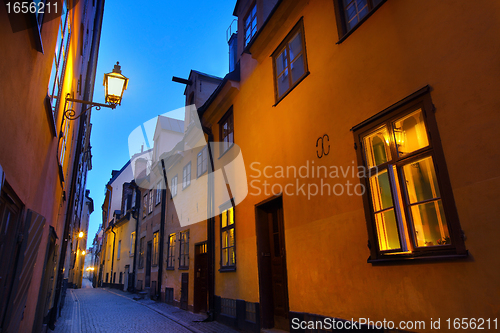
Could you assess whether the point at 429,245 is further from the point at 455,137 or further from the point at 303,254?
the point at 303,254

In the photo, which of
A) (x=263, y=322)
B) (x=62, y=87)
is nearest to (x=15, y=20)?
(x=62, y=87)

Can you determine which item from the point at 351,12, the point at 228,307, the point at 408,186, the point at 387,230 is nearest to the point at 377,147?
the point at 408,186

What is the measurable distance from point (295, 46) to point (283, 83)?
80cm

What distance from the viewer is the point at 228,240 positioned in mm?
8953

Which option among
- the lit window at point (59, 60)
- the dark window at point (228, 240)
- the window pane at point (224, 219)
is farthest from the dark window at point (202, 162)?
the lit window at point (59, 60)

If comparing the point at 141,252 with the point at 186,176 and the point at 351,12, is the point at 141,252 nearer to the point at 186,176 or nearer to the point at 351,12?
the point at 186,176

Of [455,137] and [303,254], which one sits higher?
[455,137]

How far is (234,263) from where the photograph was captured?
27.4 feet

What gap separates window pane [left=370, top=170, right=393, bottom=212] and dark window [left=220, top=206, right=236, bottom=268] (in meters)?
5.08

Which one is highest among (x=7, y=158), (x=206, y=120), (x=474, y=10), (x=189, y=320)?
(x=206, y=120)

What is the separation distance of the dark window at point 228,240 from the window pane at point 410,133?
566cm

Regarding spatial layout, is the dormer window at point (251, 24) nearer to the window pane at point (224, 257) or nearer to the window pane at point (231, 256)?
the window pane at point (231, 256)

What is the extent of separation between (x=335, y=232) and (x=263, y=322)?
325 centimetres

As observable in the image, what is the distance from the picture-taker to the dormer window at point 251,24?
8.87 metres
